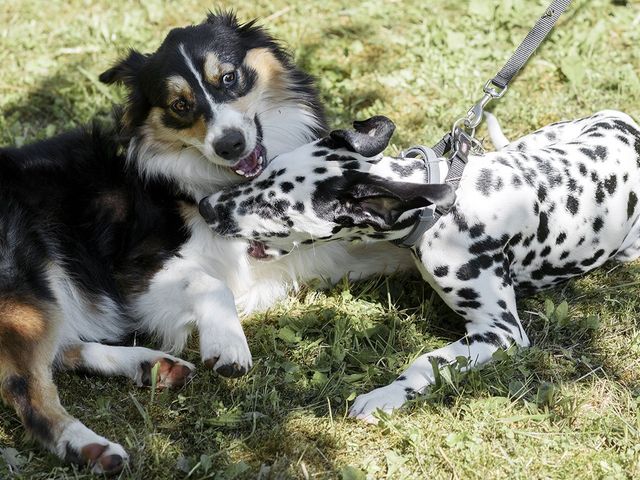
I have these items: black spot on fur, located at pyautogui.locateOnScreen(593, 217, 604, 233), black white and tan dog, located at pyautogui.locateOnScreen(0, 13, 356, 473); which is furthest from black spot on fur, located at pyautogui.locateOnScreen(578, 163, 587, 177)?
black white and tan dog, located at pyautogui.locateOnScreen(0, 13, 356, 473)

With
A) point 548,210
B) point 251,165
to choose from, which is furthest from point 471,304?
point 251,165

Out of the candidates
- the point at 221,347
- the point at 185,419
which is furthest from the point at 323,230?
the point at 185,419

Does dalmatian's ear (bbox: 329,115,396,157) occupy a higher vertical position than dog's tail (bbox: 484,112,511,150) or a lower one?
higher

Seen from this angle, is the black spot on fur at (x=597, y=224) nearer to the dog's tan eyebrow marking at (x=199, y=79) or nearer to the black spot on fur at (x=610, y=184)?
the black spot on fur at (x=610, y=184)

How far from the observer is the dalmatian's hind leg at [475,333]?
11.9 feet

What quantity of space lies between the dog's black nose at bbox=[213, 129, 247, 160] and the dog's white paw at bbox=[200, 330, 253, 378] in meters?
0.82

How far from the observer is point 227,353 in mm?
3688

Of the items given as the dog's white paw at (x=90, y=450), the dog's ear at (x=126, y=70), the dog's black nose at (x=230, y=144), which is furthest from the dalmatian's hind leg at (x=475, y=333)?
the dog's ear at (x=126, y=70)

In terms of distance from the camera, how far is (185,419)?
142 inches

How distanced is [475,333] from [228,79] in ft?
5.48

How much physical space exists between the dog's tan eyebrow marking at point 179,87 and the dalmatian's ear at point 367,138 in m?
0.74

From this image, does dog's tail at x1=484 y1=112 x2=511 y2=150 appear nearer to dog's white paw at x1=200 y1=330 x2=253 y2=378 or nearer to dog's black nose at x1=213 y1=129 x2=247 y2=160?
dog's black nose at x1=213 y1=129 x2=247 y2=160

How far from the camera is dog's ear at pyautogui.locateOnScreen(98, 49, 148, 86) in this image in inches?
168

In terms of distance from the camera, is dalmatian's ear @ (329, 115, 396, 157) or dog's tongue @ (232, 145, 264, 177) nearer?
dalmatian's ear @ (329, 115, 396, 157)
